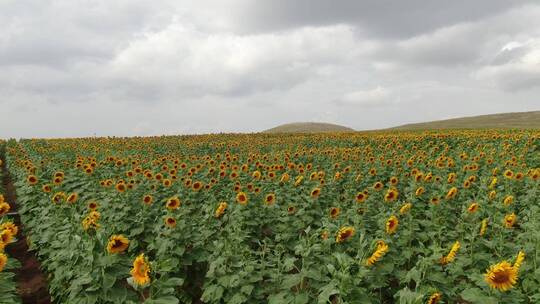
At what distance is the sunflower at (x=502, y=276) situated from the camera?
3.67 meters

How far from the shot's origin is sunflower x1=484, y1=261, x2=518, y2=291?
12.0ft

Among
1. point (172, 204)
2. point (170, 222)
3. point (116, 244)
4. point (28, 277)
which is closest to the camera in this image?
point (116, 244)

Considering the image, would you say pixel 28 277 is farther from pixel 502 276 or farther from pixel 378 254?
pixel 502 276

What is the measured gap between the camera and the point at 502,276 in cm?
375

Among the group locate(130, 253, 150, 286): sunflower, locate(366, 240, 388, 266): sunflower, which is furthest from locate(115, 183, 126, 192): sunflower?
locate(366, 240, 388, 266): sunflower

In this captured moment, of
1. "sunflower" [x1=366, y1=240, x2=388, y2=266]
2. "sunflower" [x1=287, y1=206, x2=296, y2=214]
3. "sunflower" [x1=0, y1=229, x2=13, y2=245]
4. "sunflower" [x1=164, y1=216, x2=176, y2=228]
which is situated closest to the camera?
"sunflower" [x1=366, y1=240, x2=388, y2=266]

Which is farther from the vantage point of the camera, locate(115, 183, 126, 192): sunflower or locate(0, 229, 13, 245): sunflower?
locate(115, 183, 126, 192): sunflower

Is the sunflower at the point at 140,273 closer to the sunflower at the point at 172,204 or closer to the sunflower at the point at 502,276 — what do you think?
the sunflower at the point at 172,204

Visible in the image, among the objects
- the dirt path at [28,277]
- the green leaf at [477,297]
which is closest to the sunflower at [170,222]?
the dirt path at [28,277]

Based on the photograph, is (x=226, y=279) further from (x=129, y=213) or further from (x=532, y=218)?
(x=532, y=218)

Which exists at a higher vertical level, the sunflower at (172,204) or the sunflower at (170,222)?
the sunflower at (172,204)

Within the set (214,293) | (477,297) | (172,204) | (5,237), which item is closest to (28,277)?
(172,204)

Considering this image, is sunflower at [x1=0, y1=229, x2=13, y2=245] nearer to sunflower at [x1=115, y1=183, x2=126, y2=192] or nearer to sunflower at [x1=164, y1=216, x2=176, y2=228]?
sunflower at [x1=164, y1=216, x2=176, y2=228]

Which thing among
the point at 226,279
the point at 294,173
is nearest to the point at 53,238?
the point at 226,279
